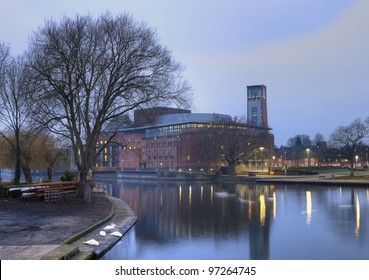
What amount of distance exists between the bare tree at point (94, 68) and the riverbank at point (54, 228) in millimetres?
4951

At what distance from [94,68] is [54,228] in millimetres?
16843

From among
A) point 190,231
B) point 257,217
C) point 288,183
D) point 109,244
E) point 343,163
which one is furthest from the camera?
point 343,163

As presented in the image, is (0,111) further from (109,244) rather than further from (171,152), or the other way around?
(171,152)

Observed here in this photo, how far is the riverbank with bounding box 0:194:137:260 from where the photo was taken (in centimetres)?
1444

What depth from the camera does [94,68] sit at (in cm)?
3275

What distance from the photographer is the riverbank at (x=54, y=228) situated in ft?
47.4

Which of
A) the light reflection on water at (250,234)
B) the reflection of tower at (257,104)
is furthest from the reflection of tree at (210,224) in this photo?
the reflection of tower at (257,104)

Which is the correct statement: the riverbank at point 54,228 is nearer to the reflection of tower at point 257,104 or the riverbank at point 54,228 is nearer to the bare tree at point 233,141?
the bare tree at point 233,141

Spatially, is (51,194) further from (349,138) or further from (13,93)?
(349,138)

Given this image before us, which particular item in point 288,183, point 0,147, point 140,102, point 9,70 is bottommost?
point 288,183

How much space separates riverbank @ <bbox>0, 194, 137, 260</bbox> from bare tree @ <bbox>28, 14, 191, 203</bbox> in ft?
16.2

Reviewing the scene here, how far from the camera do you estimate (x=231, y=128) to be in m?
99.3

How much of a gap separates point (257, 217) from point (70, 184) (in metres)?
19.7

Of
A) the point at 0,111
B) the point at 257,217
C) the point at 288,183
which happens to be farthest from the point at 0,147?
the point at 288,183
